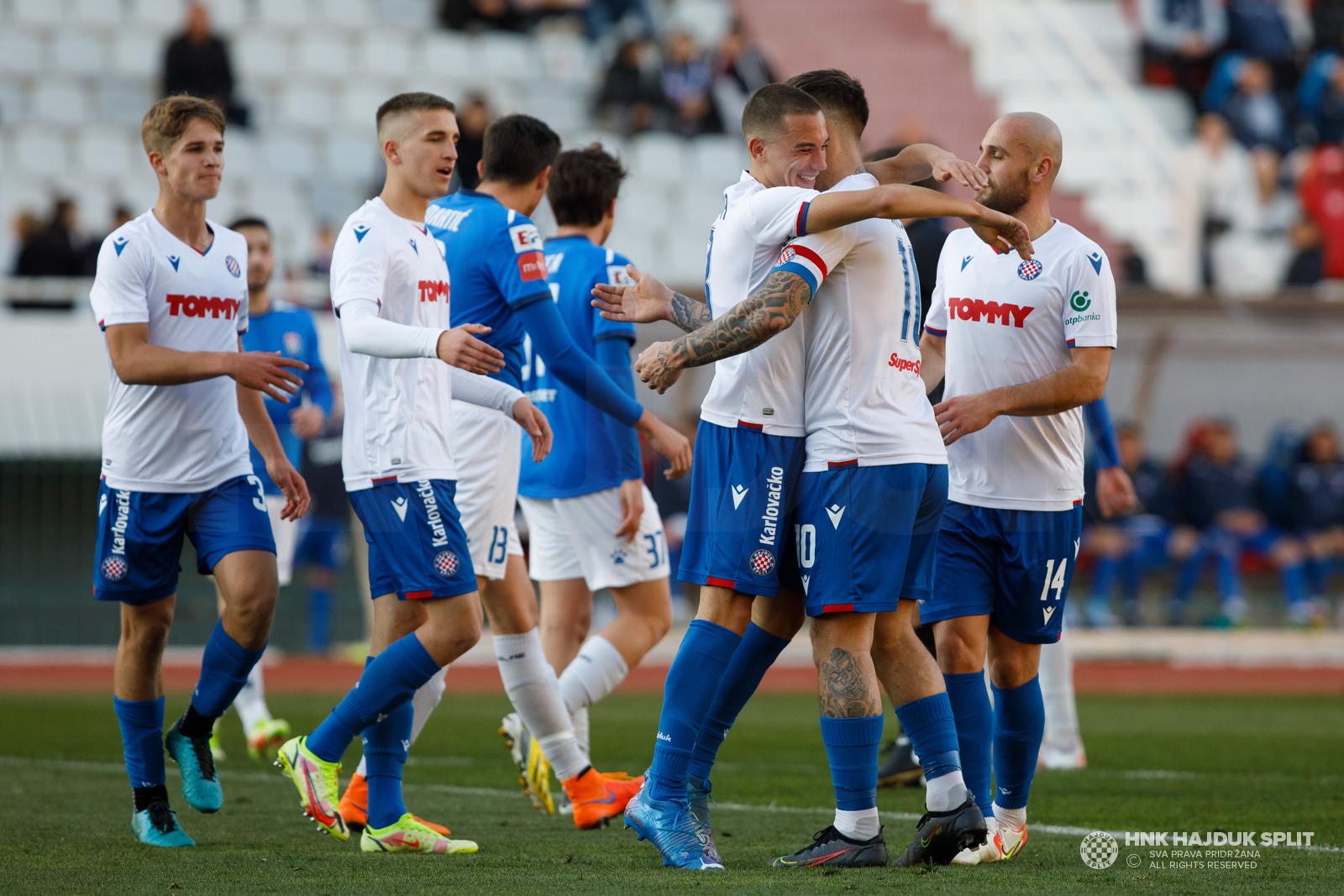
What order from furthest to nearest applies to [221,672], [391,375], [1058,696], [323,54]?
[323,54]
[1058,696]
[221,672]
[391,375]

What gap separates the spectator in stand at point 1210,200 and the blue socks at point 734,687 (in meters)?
12.1

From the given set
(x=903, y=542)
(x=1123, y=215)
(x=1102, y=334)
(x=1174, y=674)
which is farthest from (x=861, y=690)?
(x=1123, y=215)

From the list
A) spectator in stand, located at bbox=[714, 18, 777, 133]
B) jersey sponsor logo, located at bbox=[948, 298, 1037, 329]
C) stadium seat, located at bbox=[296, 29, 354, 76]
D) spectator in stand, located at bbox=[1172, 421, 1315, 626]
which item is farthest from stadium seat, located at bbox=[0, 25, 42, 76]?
jersey sponsor logo, located at bbox=[948, 298, 1037, 329]

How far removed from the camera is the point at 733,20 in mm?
19578

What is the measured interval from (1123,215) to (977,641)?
14388 mm

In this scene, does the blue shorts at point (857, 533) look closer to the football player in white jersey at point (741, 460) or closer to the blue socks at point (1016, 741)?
the football player in white jersey at point (741, 460)

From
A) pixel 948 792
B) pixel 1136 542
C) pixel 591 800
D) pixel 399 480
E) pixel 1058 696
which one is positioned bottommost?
pixel 1136 542

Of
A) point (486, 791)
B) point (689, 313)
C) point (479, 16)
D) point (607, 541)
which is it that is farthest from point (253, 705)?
point (479, 16)

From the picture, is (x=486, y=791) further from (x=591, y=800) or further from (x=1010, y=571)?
(x=1010, y=571)

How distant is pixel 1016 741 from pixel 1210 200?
13.5 metres

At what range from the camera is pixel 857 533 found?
4316 mm

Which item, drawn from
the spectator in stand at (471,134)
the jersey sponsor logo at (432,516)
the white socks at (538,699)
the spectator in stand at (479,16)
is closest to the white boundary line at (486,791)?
the white socks at (538,699)

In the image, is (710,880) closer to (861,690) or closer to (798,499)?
(861,690)

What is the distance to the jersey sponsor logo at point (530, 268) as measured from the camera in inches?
207
